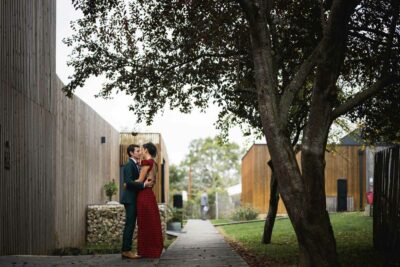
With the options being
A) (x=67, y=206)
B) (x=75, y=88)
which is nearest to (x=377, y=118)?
(x=75, y=88)

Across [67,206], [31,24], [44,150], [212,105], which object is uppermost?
[31,24]

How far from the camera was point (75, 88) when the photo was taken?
36.9ft

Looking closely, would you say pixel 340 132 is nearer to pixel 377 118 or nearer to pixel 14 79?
pixel 377 118

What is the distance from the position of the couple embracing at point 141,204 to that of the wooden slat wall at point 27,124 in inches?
87.7

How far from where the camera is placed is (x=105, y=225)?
17688 millimetres

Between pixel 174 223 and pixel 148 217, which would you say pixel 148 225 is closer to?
pixel 148 217

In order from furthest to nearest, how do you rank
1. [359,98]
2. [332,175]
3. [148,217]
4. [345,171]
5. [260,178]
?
[260,178]
[345,171]
[332,175]
[148,217]
[359,98]

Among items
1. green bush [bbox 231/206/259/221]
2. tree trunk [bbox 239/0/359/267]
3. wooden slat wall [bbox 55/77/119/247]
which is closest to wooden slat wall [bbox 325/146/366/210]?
green bush [bbox 231/206/259/221]

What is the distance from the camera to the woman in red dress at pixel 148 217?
8352 millimetres

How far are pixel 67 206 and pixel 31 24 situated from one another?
210 inches

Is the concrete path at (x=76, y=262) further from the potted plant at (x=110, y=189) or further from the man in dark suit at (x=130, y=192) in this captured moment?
the potted plant at (x=110, y=189)

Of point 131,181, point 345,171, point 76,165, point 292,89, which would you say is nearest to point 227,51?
point 292,89

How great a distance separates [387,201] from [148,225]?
13.8 ft

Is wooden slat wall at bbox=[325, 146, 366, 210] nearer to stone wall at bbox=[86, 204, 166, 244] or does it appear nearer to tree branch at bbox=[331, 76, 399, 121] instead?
stone wall at bbox=[86, 204, 166, 244]
